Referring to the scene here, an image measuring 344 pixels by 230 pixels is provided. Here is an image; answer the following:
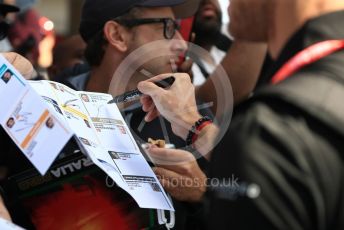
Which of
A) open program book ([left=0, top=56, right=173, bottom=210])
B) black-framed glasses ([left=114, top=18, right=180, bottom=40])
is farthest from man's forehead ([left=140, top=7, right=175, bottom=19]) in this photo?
open program book ([left=0, top=56, right=173, bottom=210])

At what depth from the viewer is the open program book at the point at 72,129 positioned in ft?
5.61

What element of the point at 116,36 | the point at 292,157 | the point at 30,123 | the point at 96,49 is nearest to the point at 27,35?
the point at 96,49

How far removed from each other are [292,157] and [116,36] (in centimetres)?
217

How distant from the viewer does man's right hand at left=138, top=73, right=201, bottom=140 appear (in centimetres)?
217

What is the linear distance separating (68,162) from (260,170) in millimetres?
863

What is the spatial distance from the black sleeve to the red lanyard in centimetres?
12

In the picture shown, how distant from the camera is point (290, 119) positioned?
4.16ft

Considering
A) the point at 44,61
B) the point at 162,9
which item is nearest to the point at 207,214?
the point at 162,9

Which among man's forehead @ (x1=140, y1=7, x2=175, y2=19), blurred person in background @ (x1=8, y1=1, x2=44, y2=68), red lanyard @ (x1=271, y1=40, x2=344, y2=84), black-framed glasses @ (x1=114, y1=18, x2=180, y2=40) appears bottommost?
blurred person in background @ (x1=8, y1=1, x2=44, y2=68)

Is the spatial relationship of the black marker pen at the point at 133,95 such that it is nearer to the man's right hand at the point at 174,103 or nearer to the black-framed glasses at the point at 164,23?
the man's right hand at the point at 174,103

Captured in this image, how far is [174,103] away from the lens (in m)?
2.21

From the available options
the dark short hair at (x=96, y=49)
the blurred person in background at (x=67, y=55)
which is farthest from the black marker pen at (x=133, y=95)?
the blurred person in background at (x=67, y=55)

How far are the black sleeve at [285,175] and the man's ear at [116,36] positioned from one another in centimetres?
205

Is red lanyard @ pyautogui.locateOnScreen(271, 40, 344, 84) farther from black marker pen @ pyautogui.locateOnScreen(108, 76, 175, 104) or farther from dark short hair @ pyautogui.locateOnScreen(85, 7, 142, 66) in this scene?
dark short hair @ pyautogui.locateOnScreen(85, 7, 142, 66)
